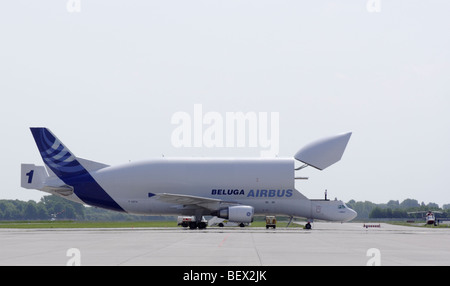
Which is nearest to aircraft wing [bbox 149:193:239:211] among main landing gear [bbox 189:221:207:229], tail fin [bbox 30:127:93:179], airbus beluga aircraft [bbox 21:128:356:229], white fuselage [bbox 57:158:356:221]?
airbus beluga aircraft [bbox 21:128:356:229]

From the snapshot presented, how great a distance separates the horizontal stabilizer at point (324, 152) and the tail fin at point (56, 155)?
18.9 metres

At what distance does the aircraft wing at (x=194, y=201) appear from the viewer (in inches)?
2190

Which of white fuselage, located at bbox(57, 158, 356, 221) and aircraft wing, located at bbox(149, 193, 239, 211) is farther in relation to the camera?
white fuselage, located at bbox(57, 158, 356, 221)

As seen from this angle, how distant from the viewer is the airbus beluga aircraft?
57.1m

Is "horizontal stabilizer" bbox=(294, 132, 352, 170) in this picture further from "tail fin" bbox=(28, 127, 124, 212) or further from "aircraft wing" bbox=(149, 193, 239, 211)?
"tail fin" bbox=(28, 127, 124, 212)

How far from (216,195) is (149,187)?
5.73 metres

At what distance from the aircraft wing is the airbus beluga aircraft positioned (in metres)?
0.08

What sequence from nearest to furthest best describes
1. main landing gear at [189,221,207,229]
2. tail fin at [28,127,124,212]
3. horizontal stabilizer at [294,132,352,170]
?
horizontal stabilizer at [294,132,352,170] → main landing gear at [189,221,207,229] → tail fin at [28,127,124,212]

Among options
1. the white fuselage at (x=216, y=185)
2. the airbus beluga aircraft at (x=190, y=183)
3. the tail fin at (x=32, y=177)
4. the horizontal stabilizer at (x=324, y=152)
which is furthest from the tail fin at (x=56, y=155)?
the horizontal stabilizer at (x=324, y=152)

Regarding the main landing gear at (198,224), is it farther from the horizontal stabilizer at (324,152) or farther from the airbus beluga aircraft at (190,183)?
the horizontal stabilizer at (324,152)

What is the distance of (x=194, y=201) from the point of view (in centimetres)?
5647

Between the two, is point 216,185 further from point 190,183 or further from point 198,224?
point 198,224
